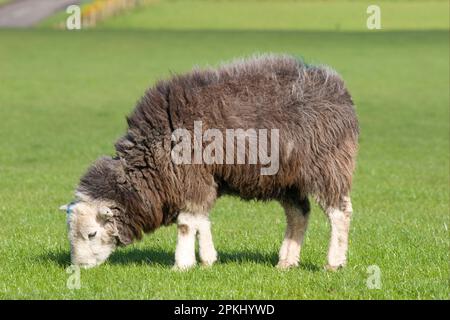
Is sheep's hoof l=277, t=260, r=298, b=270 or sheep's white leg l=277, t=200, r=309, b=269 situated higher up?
sheep's white leg l=277, t=200, r=309, b=269

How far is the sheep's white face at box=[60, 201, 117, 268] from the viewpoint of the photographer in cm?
923

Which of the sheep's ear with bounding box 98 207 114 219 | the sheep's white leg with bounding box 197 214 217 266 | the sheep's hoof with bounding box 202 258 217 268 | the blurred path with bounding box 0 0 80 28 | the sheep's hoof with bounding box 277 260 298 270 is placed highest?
the blurred path with bounding box 0 0 80 28

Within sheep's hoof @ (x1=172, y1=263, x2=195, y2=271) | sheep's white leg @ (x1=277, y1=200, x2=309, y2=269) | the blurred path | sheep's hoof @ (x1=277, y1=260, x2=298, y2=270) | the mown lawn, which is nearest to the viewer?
the mown lawn

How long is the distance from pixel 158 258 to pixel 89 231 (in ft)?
3.70

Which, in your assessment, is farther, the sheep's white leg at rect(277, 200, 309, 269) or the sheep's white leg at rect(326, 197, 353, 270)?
the sheep's white leg at rect(277, 200, 309, 269)

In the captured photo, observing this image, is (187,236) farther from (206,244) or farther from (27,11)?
(27,11)

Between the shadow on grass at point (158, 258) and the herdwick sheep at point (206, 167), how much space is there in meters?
0.34

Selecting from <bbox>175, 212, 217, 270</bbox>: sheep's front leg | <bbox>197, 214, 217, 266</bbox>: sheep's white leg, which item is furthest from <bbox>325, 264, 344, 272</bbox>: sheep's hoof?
<bbox>175, 212, 217, 270</bbox>: sheep's front leg

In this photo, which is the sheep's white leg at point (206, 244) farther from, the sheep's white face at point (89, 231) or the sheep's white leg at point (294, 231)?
the sheep's white face at point (89, 231)

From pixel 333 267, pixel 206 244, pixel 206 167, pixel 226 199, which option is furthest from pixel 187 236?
pixel 226 199

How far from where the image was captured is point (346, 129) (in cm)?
954

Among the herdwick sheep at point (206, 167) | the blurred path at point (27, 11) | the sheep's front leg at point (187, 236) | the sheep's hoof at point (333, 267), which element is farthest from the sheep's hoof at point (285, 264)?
the blurred path at point (27, 11)

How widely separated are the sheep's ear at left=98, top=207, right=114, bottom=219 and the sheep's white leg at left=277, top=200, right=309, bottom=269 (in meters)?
1.69

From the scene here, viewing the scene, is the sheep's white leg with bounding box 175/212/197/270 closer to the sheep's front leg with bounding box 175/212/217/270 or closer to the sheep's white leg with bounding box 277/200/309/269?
the sheep's front leg with bounding box 175/212/217/270
